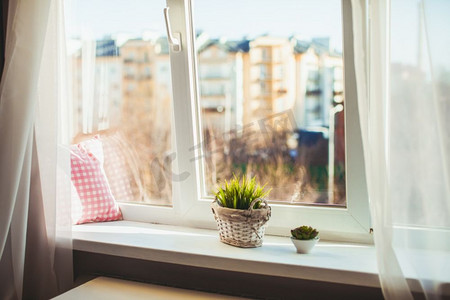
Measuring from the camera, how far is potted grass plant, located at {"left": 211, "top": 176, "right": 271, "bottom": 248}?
1.64 metres

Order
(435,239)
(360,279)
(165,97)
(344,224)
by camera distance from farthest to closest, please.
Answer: (165,97) → (344,224) → (360,279) → (435,239)

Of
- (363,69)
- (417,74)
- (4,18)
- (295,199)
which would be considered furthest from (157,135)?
(417,74)

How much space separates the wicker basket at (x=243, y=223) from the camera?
1638 mm

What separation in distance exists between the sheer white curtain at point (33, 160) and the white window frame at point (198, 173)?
0.39m

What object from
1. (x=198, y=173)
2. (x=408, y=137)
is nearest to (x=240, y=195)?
(x=198, y=173)

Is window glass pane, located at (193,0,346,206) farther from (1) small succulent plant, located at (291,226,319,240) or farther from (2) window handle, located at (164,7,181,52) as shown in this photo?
(1) small succulent plant, located at (291,226,319,240)

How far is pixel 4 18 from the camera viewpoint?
6.61ft

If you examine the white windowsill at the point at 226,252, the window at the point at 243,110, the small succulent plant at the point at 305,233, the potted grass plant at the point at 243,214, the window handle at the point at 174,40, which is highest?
the window handle at the point at 174,40

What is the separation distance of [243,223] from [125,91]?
84 centimetres

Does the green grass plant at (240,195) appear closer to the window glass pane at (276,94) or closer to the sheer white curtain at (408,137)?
Answer: the window glass pane at (276,94)

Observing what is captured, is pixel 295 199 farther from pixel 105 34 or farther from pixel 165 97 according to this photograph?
pixel 105 34

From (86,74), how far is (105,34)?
194 mm

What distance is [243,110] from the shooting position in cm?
186

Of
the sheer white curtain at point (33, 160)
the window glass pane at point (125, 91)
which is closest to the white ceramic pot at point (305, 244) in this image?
the window glass pane at point (125, 91)
